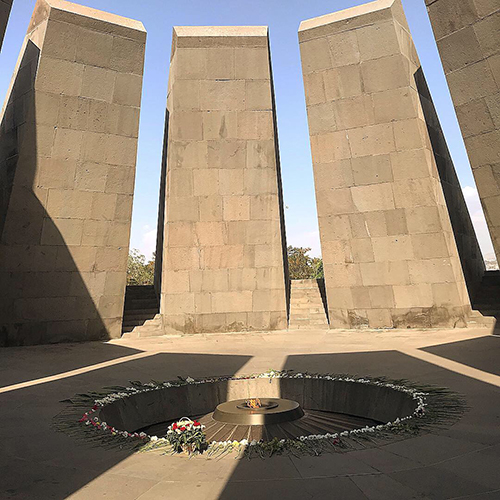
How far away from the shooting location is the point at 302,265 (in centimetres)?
6084

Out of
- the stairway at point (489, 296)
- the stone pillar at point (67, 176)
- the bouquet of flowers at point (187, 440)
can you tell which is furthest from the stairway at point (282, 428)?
the stairway at point (489, 296)

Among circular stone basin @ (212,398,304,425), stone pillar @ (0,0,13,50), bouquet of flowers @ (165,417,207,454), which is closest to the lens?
bouquet of flowers @ (165,417,207,454)

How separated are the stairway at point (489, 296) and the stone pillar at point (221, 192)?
25.1 ft

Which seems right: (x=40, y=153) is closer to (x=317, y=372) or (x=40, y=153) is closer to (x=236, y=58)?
(x=236, y=58)

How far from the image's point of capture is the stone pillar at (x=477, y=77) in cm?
984

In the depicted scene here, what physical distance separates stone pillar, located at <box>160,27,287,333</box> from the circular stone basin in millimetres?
9629

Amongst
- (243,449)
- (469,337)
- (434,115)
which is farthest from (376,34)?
(243,449)

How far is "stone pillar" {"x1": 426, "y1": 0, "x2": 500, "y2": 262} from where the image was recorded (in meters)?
9.84

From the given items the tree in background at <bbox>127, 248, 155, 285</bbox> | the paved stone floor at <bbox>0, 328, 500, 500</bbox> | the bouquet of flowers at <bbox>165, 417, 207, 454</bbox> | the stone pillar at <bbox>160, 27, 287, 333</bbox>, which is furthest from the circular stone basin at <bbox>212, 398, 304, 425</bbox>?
the tree in background at <bbox>127, 248, 155, 285</bbox>

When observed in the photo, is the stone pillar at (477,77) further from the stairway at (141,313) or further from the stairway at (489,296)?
the stairway at (141,313)

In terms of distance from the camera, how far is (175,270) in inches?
648

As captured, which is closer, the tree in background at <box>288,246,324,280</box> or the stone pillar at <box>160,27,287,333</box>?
the stone pillar at <box>160,27,287,333</box>

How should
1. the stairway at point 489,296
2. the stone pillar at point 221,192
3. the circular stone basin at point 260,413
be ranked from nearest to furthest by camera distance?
the circular stone basin at point 260,413 → the stairway at point 489,296 → the stone pillar at point 221,192

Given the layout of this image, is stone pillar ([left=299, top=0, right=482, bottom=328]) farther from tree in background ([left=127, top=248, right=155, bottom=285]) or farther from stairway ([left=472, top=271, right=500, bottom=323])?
tree in background ([left=127, top=248, right=155, bottom=285])
